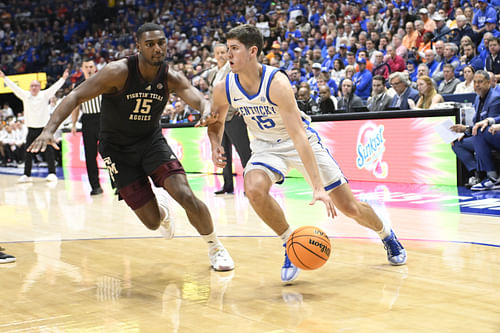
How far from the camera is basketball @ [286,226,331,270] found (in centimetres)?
399

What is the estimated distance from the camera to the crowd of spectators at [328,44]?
1181 centimetres

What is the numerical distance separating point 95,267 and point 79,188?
7.22m

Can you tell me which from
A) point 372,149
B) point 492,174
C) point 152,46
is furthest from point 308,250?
point 372,149

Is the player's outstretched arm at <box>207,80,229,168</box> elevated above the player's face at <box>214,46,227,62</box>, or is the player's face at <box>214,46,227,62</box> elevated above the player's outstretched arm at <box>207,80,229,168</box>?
the player's face at <box>214,46,227,62</box>

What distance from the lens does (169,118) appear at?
15625 mm

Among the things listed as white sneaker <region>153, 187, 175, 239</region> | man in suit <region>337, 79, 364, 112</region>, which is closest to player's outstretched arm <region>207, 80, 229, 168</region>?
white sneaker <region>153, 187, 175, 239</region>

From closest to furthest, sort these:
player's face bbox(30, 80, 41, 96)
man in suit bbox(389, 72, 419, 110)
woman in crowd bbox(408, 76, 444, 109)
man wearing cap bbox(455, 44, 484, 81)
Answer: woman in crowd bbox(408, 76, 444, 109), man in suit bbox(389, 72, 419, 110), man wearing cap bbox(455, 44, 484, 81), player's face bbox(30, 80, 41, 96)

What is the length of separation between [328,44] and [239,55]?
12192mm

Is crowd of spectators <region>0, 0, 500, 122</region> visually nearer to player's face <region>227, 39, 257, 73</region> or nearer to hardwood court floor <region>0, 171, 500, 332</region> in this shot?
hardwood court floor <region>0, 171, 500, 332</region>

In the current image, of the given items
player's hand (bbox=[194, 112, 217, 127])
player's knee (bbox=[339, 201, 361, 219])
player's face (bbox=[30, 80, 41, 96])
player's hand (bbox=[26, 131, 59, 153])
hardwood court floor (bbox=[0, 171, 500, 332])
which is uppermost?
player's face (bbox=[30, 80, 41, 96])

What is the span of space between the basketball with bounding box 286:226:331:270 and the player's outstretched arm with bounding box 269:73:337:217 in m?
0.19

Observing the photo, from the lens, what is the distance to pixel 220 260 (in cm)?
462

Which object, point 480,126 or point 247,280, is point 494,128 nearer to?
point 480,126

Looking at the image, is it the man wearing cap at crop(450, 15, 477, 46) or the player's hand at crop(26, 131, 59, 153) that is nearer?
the player's hand at crop(26, 131, 59, 153)
